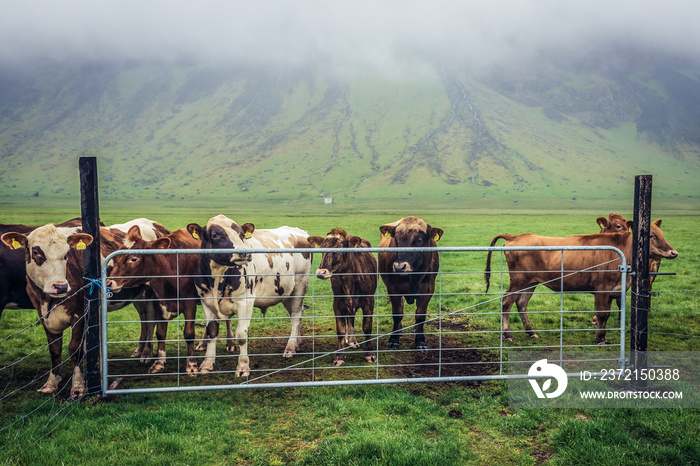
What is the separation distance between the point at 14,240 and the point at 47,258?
443mm

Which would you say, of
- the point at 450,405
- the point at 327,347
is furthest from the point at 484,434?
the point at 327,347

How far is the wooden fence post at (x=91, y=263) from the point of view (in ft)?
18.1

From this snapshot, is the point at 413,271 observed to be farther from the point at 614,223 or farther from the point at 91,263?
the point at 614,223

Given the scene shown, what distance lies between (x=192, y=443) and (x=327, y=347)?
3860 millimetres

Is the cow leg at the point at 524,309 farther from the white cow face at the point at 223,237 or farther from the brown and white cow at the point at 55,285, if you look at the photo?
the brown and white cow at the point at 55,285

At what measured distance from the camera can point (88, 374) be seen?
566 centimetres

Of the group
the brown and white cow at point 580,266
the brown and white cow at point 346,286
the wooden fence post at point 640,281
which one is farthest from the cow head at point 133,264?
the wooden fence post at point 640,281

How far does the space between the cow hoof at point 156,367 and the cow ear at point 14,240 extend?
97.1 inches

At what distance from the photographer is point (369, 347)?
26.8 ft

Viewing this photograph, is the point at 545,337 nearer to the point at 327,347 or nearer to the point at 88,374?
the point at 327,347

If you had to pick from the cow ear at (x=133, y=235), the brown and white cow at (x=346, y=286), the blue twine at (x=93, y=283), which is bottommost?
the brown and white cow at (x=346, y=286)

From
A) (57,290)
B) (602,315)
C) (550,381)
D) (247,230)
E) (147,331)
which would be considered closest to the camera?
(57,290)

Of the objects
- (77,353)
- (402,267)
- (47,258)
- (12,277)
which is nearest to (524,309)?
(402,267)

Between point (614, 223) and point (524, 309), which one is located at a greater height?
point (614, 223)
